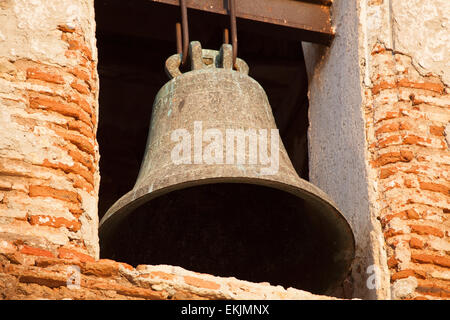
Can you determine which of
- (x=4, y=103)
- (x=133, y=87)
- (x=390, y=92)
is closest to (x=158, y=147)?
(x=4, y=103)

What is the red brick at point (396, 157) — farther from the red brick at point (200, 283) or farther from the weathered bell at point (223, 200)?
the red brick at point (200, 283)

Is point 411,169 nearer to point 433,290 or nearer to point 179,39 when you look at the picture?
point 433,290

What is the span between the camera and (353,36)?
13.6ft

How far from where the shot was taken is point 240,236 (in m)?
4.04

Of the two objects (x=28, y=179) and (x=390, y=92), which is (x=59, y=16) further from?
(x=390, y=92)

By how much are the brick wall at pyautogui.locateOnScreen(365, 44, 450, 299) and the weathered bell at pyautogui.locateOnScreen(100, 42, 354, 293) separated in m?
0.19

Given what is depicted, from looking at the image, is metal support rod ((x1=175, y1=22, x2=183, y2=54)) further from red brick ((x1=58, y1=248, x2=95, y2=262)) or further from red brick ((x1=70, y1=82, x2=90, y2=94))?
red brick ((x1=58, y1=248, x2=95, y2=262))

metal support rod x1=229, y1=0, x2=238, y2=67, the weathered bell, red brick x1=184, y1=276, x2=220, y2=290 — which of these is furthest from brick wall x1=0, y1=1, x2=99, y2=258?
metal support rod x1=229, y1=0, x2=238, y2=67

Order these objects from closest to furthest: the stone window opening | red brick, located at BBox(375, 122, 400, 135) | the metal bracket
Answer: red brick, located at BBox(375, 122, 400, 135) < the metal bracket < the stone window opening

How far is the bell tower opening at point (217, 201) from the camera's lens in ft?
12.7

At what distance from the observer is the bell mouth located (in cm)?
375

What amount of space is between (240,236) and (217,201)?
0.47 feet

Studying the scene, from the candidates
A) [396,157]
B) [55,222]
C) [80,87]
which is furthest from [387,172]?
[55,222]

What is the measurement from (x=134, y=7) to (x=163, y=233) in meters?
0.81
